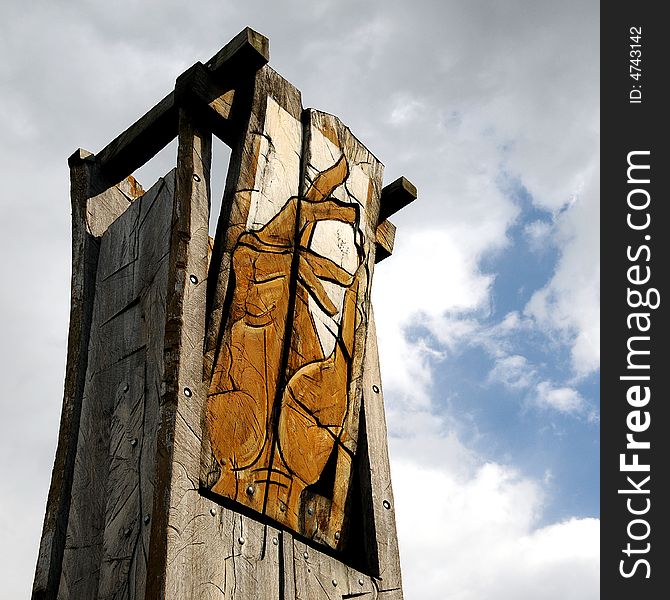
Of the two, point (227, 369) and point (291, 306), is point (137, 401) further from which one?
point (291, 306)

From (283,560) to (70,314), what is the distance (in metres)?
1.09

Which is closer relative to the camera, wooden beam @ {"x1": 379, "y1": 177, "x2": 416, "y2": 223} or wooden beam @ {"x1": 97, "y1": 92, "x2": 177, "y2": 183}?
wooden beam @ {"x1": 97, "y1": 92, "x2": 177, "y2": 183}

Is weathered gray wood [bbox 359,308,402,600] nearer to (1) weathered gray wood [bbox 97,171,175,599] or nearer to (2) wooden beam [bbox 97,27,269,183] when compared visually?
(1) weathered gray wood [bbox 97,171,175,599]

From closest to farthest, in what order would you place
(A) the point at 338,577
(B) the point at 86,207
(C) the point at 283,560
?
1. (C) the point at 283,560
2. (A) the point at 338,577
3. (B) the point at 86,207

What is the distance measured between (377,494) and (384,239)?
3.41 ft

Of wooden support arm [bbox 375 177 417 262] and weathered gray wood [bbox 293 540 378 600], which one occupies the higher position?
wooden support arm [bbox 375 177 417 262]

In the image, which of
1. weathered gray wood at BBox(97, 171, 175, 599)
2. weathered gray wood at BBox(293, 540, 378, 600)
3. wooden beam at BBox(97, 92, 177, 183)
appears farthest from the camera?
wooden beam at BBox(97, 92, 177, 183)

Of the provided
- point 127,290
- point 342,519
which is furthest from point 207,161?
point 342,519

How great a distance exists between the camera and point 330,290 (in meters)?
3.25

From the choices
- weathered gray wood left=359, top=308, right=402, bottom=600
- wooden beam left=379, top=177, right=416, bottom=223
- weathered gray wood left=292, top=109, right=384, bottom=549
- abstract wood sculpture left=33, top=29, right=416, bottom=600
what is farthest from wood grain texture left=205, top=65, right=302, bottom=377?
weathered gray wood left=359, top=308, right=402, bottom=600

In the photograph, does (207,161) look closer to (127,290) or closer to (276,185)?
(276,185)

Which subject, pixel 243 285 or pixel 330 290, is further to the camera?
pixel 330 290

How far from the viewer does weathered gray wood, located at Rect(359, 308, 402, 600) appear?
3094 mm

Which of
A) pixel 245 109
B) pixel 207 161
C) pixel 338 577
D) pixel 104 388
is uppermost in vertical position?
pixel 245 109
